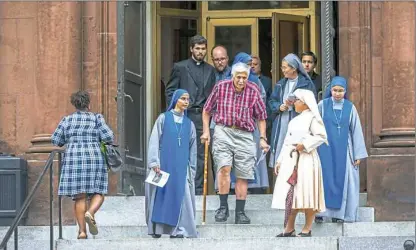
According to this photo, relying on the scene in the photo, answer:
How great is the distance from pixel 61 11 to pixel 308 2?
14.7 ft

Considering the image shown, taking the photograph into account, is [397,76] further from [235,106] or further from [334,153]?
[235,106]

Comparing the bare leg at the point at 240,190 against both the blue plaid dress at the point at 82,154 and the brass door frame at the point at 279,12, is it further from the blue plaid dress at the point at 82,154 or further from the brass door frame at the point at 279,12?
the brass door frame at the point at 279,12

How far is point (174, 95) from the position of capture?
1709cm

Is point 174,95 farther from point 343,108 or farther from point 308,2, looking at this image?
point 308,2

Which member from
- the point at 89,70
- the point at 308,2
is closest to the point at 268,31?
the point at 308,2

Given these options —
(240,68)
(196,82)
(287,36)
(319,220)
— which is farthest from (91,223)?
(287,36)

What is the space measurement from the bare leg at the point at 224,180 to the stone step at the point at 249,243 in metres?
1.27

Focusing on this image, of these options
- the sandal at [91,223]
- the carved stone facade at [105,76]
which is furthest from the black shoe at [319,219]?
the sandal at [91,223]

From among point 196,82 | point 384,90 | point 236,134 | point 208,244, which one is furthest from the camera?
point 196,82

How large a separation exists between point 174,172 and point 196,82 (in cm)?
230

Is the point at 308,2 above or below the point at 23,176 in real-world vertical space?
above

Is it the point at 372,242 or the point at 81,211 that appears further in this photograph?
the point at 81,211

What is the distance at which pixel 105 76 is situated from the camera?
63.6 feet

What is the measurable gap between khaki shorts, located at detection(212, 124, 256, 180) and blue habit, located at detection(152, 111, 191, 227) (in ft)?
1.40
